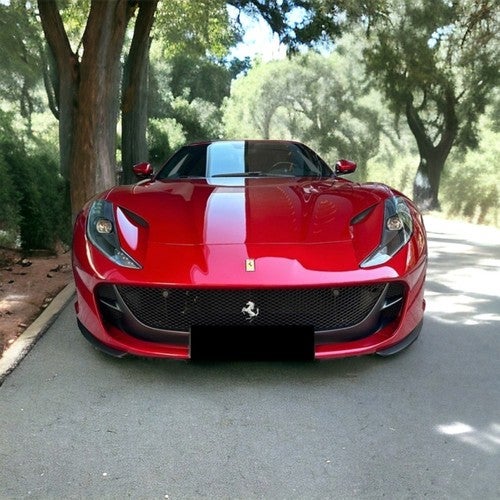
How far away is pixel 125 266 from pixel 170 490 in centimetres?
127

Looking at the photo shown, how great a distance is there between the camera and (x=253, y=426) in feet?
8.82

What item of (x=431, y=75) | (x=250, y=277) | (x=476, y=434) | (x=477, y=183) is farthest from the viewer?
(x=431, y=75)

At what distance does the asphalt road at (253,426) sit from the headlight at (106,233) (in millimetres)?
663

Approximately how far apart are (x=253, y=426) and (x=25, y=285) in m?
3.49

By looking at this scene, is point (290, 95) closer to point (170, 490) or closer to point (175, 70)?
point (175, 70)

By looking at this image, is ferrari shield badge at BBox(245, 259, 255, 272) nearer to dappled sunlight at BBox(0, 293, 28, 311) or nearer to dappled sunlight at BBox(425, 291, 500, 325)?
dappled sunlight at BBox(425, 291, 500, 325)

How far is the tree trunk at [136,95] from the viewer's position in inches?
382

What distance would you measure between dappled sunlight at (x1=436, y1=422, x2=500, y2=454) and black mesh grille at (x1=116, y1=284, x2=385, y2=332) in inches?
27.1

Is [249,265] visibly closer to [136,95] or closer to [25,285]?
[25,285]

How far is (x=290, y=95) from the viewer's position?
3569 cm

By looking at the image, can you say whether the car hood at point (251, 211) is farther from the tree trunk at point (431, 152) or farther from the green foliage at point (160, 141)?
the green foliage at point (160, 141)

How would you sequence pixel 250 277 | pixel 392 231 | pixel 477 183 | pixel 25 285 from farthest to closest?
pixel 477 183, pixel 25 285, pixel 392 231, pixel 250 277

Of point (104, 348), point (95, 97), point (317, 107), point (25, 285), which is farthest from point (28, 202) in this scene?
point (317, 107)

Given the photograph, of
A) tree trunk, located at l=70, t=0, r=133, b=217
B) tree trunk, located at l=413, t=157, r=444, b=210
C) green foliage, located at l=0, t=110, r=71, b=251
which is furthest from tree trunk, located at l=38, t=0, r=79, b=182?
tree trunk, located at l=413, t=157, r=444, b=210
